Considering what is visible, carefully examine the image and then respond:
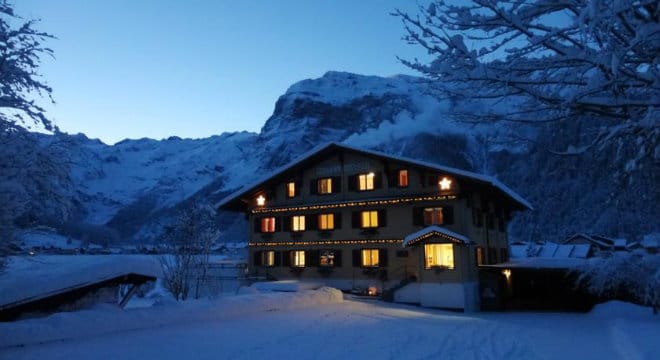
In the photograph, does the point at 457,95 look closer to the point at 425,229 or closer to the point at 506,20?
the point at 506,20

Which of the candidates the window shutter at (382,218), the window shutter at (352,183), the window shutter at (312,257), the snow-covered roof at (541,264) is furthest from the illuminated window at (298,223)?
the snow-covered roof at (541,264)

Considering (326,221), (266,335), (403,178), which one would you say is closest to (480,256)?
(403,178)

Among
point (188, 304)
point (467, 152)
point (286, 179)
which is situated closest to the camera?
point (188, 304)

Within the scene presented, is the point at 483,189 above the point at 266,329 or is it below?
above

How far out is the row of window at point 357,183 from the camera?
30337 millimetres

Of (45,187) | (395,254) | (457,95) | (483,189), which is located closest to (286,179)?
→ (395,254)

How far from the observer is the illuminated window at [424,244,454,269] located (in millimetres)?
27797

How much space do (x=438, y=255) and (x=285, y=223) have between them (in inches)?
445

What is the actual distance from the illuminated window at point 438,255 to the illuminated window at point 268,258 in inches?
458

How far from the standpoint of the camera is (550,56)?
5133 mm

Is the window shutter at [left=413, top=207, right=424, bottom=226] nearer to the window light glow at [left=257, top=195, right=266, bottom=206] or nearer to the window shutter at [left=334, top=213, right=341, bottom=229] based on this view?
the window shutter at [left=334, top=213, right=341, bottom=229]

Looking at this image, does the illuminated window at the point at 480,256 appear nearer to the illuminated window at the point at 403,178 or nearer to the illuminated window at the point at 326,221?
the illuminated window at the point at 403,178

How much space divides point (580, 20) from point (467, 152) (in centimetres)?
18577

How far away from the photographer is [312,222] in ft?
109
